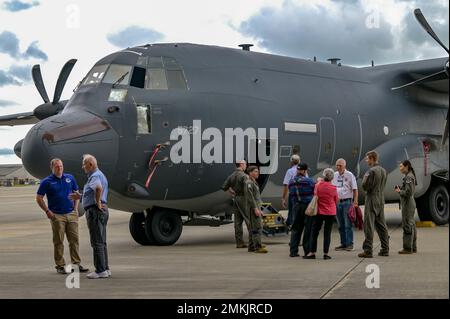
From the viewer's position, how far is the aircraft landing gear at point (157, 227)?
1520cm

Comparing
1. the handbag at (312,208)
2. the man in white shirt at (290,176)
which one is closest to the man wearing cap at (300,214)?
the handbag at (312,208)

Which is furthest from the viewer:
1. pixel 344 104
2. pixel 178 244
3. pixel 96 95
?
pixel 344 104

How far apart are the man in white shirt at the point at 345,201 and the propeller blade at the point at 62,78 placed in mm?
11012

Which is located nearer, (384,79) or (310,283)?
(310,283)

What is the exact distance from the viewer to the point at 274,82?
16969 millimetres

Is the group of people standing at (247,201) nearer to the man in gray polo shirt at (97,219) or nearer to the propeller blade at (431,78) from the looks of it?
the man in gray polo shirt at (97,219)

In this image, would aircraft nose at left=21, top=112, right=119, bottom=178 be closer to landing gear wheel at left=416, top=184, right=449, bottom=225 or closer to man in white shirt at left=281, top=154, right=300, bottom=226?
man in white shirt at left=281, top=154, right=300, bottom=226

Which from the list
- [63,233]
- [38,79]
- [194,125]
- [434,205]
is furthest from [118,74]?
[38,79]

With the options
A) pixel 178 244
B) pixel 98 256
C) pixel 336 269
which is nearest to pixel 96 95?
pixel 178 244

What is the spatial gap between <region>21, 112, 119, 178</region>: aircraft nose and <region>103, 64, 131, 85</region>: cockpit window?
101 centimetres

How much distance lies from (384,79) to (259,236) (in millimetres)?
8387
